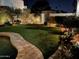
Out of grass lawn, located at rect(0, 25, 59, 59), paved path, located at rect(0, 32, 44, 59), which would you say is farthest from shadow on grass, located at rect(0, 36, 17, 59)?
grass lawn, located at rect(0, 25, 59, 59)

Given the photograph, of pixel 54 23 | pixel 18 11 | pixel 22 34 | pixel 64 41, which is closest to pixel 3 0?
pixel 18 11

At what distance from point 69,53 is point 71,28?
0.26 meters

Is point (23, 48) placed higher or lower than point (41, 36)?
lower

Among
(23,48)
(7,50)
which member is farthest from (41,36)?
(7,50)

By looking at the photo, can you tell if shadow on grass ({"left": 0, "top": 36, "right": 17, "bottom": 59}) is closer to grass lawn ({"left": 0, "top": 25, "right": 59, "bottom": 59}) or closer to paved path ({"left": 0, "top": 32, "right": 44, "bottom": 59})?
paved path ({"left": 0, "top": 32, "right": 44, "bottom": 59})

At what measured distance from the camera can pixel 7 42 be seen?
2.37 metres

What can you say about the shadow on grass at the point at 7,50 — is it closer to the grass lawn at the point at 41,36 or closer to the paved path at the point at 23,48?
the paved path at the point at 23,48

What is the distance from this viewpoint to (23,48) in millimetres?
2355

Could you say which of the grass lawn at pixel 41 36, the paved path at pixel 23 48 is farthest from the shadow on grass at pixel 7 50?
the grass lawn at pixel 41 36

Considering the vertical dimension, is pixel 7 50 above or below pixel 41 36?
below

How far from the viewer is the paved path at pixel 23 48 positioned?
231 cm

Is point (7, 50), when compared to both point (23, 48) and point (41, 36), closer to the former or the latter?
point (23, 48)

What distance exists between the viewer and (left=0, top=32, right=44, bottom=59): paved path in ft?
7.59

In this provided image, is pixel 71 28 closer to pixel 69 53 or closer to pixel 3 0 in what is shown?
pixel 69 53
